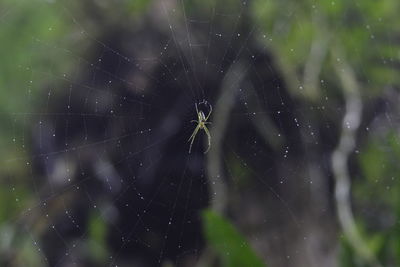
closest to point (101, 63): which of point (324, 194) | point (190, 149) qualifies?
point (190, 149)

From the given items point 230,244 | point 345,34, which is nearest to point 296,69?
point 345,34

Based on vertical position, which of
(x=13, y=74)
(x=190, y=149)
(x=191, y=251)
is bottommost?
(x=191, y=251)

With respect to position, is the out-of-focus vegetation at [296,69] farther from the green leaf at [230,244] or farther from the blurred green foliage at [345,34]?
the green leaf at [230,244]

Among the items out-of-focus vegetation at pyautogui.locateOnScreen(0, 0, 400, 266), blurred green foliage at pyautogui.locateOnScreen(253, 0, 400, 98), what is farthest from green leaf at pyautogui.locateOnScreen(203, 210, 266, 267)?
blurred green foliage at pyautogui.locateOnScreen(253, 0, 400, 98)

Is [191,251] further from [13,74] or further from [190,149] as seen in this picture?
[13,74]

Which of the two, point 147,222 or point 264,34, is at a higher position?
point 264,34

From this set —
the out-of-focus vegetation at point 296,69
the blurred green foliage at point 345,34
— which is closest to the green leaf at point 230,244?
the out-of-focus vegetation at point 296,69

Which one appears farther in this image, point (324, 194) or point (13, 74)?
point (324, 194)

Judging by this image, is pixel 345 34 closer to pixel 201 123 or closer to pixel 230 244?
pixel 201 123
